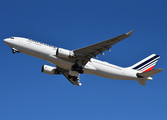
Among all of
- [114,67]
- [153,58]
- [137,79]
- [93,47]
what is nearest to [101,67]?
[114,67]

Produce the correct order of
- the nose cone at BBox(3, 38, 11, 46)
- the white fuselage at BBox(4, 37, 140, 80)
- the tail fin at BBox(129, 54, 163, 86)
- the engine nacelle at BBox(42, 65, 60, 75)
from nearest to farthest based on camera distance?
the white fuselage at BBox(4, 37, 140, 80), the nose cone at BBox(3, 38, 11, 46), the tail fin at BBox(129, 54, 163, 86), the engine nacelle at BBox(42, 65, 60, 75)

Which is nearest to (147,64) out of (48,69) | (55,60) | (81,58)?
(81,58)

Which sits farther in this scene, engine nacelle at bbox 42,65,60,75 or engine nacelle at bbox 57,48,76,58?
engine nacelle at bbox 42,65,60,75

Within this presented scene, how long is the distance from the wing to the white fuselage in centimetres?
126

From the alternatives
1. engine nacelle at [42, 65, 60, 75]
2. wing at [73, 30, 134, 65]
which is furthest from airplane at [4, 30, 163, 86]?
engine nacelle at [42, 65, 60, 75]

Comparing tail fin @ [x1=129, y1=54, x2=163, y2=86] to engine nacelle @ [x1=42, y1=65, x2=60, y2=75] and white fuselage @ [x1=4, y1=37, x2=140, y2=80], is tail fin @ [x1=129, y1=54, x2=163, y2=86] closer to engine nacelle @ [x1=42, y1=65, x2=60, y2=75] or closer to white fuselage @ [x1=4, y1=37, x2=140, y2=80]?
white fuselage @ [x1=4, y1=37, x2=140, y2=80]

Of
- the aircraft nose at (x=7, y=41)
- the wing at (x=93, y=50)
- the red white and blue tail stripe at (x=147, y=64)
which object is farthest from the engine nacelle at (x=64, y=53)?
the red white and blue tail stripe at (x=147, y=64)

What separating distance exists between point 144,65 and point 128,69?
12.4 ft

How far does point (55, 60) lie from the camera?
105ft

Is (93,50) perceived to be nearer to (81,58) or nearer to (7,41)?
(81,58)

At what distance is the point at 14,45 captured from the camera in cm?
3228

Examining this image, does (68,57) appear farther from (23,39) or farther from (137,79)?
(137,79)

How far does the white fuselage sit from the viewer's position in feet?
105

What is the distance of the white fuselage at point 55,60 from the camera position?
3188 centimetres
